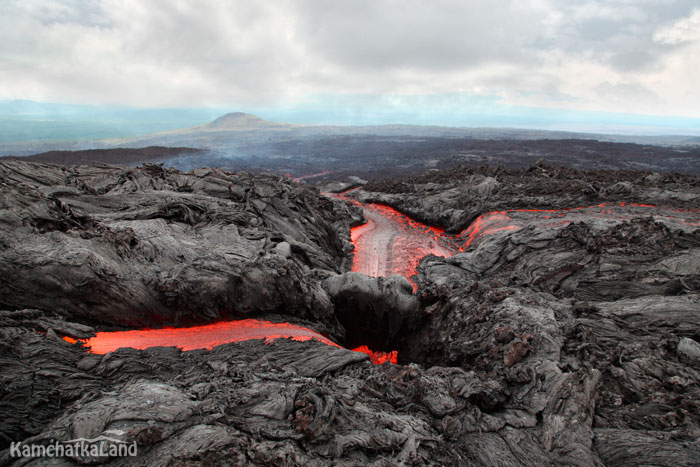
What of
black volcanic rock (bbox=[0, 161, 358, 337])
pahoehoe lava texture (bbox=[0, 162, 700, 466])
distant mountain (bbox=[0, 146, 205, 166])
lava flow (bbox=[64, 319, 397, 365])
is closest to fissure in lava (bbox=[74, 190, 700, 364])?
lava flow (bbox=[64, 319, 397, 365])

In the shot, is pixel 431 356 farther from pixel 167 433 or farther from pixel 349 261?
pixel 349 261

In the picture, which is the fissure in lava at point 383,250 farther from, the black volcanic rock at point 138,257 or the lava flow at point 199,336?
the black volcanic rock at point 138,257

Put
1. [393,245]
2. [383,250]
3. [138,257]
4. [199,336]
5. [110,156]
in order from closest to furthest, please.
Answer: [199,336] < [138,257] < [383,250] < [393,245] < [110,156]

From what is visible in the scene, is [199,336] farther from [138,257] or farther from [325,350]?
[325,350]

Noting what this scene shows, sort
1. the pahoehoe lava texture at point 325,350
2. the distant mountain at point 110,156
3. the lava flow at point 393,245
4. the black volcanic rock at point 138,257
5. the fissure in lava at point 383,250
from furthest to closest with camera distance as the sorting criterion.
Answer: the distant mountain at point 110,156, the lava flow at point 393,245, the fissure in lava at point 383,250, the black volcanic rock at point 138,257, the pahoehoe lava texture at point 325,350

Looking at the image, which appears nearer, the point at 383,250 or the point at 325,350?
the point at 325,350

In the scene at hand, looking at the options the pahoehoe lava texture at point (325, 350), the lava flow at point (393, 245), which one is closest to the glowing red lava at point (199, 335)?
the pahoehoe lava texture at point (325, 350)

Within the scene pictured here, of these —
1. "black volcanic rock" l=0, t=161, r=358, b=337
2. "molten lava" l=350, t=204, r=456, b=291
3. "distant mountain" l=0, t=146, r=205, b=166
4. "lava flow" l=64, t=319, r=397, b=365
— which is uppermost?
"distant mountain" l=0, t=146, r=205, b=166

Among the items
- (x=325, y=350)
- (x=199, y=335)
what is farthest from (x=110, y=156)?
(x=325, y=350)

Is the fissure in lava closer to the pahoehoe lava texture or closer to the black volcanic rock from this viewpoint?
the pahoehoe lava texture

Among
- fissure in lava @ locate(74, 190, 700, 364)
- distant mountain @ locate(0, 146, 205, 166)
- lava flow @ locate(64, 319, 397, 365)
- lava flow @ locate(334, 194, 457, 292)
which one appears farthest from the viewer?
distant mountain @ locate(0, 146, 205, 166)
